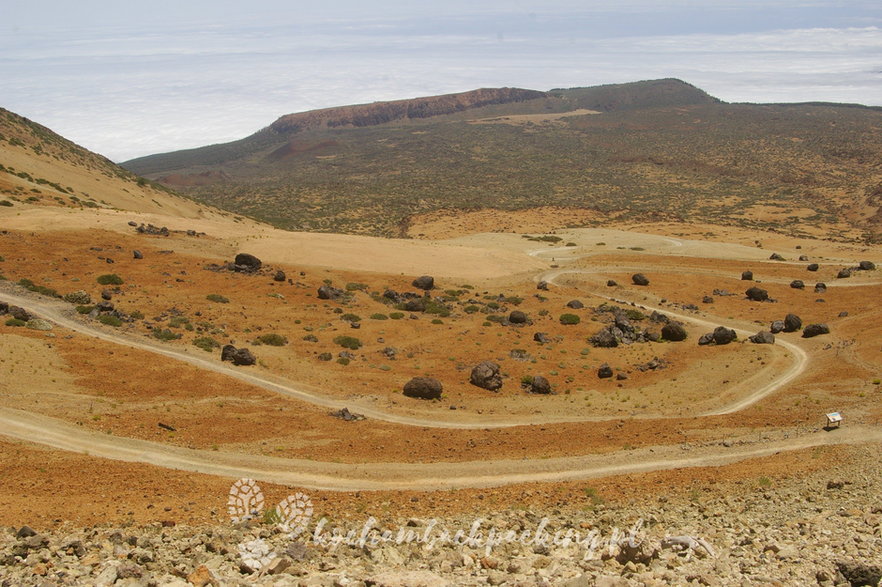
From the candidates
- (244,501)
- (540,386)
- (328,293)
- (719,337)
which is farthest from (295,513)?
(719,337)

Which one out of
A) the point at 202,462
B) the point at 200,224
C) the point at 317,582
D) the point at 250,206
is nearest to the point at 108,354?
the point at 202,462

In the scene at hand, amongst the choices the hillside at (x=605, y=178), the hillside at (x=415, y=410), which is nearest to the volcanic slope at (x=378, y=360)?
the hillside at (x=415, y=410)

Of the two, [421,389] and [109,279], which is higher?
[109,279]

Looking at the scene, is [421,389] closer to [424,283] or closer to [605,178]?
[424,283]

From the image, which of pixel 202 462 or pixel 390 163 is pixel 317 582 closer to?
pixel 202 462

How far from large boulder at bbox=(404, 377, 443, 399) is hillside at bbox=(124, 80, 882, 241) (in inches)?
2763

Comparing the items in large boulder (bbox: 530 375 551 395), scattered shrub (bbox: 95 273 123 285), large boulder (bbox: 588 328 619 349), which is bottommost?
large boulder (bbox: 530 375 551 395)

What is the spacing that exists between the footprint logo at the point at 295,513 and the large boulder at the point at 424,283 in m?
38.9

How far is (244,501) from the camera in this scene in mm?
17844

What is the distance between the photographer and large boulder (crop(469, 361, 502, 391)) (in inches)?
1375

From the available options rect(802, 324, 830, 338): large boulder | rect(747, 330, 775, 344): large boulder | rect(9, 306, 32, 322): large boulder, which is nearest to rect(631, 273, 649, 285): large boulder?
rect(747, 330, 775, 344): large boulder

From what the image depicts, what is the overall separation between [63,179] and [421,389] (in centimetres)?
7629

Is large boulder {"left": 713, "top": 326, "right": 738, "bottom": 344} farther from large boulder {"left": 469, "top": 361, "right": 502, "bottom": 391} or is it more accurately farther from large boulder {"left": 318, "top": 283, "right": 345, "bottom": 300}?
large boulder {"left": 318, "top": 283, "right": 345, "bottom": 300}

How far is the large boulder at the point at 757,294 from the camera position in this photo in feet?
181
